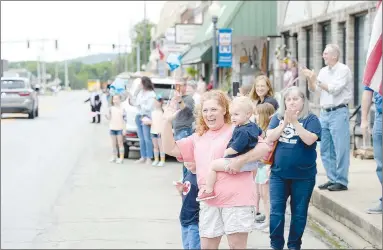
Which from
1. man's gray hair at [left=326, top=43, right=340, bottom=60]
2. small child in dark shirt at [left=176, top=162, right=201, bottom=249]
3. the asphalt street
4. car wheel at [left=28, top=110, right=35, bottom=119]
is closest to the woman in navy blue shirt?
the asphalt street

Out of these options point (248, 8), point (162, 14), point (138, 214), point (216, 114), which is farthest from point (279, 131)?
point (162, 14)

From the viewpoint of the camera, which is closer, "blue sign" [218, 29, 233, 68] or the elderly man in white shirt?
the elderly man in white shirt

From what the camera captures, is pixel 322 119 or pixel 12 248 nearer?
pixel 12 248

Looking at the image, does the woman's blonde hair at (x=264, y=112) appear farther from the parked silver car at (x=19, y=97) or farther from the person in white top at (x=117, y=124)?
the parked silver car at (x=19, y=97)

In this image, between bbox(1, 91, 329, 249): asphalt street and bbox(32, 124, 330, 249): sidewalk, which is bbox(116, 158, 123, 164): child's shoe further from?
bbox(32, 124, 330, 249): sidewalk

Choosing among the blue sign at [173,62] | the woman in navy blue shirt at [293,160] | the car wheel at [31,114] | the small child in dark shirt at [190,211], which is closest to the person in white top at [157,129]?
the blue sign at [173,62]

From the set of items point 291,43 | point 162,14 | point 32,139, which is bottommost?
point 32,139

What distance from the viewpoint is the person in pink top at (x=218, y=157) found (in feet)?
13.4

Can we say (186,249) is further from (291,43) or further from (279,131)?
(291,43)

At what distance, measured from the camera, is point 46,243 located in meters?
7.12

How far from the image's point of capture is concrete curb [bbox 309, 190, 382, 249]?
7145 mm

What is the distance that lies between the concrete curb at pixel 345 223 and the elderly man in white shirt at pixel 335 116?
13.7 inches

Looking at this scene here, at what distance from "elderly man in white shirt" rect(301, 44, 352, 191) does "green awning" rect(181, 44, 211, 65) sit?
18290mm

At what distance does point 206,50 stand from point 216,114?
2361 centimetres
